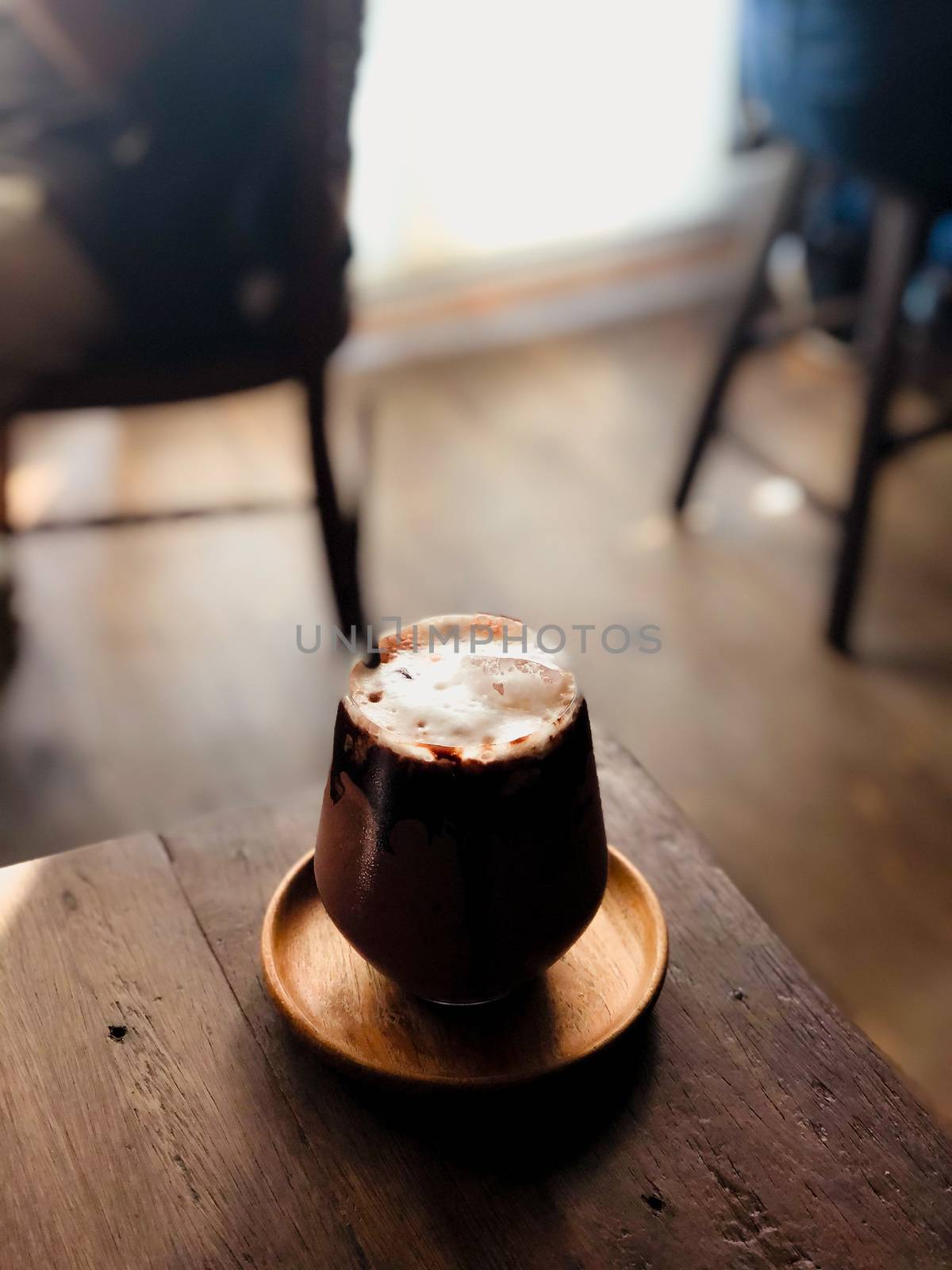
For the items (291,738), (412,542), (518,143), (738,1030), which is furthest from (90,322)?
(518,143)

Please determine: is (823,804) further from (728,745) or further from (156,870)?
(156,870)

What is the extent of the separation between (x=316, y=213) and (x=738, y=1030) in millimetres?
854

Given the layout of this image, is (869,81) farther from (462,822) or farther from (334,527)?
(462,822)

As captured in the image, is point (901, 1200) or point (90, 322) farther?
point (90, 322)

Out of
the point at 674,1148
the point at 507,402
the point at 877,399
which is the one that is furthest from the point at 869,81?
the point at 674,1148

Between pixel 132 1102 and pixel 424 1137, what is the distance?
12 centimetres

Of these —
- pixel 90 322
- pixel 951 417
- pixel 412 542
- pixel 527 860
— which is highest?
pixel 527 860

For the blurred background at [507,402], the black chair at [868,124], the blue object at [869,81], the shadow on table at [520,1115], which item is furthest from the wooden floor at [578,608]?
the shadow on table at [520,1115]

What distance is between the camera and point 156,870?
24.2 inches

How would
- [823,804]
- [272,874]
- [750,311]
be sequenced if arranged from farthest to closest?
[750,311] → [823,804] → [272,874]

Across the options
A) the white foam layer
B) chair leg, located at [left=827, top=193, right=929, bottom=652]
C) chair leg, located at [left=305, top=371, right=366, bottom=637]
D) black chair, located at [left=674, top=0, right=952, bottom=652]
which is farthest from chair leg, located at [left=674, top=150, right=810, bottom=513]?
the white foam layer

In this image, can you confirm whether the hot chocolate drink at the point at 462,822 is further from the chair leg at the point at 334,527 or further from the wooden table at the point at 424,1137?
the chair leg at the point at 334,527

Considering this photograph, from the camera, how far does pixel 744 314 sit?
5.00 feet

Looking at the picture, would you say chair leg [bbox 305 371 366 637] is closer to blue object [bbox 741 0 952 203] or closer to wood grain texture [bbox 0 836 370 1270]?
blue object [bbox 741 0 952 203]
